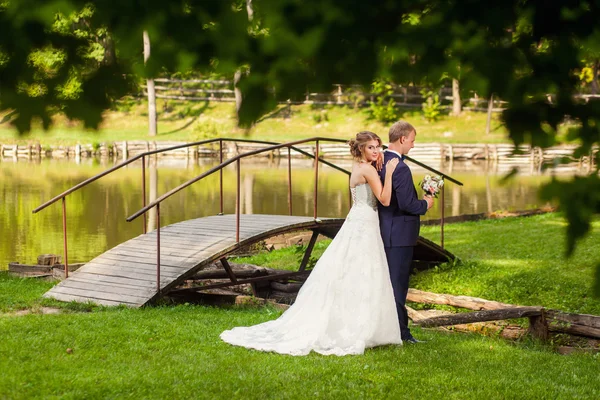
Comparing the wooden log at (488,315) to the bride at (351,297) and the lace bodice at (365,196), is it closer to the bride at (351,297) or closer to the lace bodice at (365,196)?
the bride at (351,297)

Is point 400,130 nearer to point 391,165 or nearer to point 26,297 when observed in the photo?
point 391,165

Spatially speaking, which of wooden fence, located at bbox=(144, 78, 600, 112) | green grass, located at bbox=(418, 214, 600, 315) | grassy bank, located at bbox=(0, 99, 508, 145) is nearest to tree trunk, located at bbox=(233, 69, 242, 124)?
green grass, located at bbox=(418, 214, 600, 315)

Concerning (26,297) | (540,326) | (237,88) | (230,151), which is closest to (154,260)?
(26,297)

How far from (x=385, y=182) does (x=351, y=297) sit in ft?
3.54

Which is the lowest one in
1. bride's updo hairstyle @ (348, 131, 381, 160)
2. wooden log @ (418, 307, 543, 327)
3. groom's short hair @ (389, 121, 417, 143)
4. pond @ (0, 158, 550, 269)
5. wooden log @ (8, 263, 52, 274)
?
pond @ (0, 158, 550, 269)

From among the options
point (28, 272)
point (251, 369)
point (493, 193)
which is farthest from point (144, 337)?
point (493, 193)

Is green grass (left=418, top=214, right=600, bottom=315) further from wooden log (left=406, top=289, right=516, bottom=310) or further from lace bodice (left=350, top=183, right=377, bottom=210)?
lace bodice (left=350, top=183, right=377, bottom=210)

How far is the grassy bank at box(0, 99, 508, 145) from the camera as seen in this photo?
4341 cm

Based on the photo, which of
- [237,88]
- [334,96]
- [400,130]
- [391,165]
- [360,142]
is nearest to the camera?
[237,88]

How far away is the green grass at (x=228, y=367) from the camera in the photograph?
19.8ft

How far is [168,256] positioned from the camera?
1016 centimetres

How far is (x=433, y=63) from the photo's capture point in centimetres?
298

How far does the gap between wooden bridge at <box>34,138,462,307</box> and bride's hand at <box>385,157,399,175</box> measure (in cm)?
250

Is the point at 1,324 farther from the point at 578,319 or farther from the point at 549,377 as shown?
the point at 578,319
